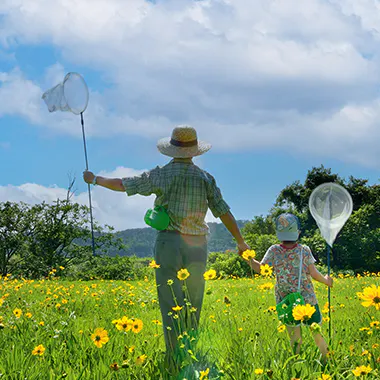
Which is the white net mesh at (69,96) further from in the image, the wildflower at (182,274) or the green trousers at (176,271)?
the wildflower at (182,274)

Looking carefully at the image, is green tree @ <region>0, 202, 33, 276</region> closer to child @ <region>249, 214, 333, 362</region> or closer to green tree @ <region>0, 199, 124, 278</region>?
green tree @ <region>0, 199, 124, 278</region>

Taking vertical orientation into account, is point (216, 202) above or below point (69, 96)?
below

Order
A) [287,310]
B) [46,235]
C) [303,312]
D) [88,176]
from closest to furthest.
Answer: [303,312]
[287,310]
[88,176]
[46,235]

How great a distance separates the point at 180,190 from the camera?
4.11m

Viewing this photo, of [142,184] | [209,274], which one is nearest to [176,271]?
[209,274]

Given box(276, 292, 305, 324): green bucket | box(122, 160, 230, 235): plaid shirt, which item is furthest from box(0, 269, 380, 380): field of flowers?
box(122, 160, 230, 235): plaid shirt

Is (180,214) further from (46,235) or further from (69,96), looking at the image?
(46,235)

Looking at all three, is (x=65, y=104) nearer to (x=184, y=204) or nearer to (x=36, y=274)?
(x=184, y=204)

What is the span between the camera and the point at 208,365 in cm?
357

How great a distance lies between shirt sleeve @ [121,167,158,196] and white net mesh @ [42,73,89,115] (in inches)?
58.9

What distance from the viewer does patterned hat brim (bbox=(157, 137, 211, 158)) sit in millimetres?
4246

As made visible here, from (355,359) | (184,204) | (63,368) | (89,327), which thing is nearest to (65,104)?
(184,204)

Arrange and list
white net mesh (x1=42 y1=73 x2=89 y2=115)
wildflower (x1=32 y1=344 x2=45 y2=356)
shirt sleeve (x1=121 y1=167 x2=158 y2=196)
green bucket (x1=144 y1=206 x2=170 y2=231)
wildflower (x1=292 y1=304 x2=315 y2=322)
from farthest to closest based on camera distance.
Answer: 1. white net mesh (x1=42 y1=73 x2=89 y2=115)
2. shirt sleeve (x1=121 y1=167 x2=158 y2=196)
3. green bucket (x1=144 y1=206 x2=170 y2=231)
4. wildflower (x1=32 y1=344 x2=45 y2=356)
5. wildflower (x1=292 y1=304 x2=315 y2=322)

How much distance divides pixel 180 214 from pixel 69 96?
2038mm
